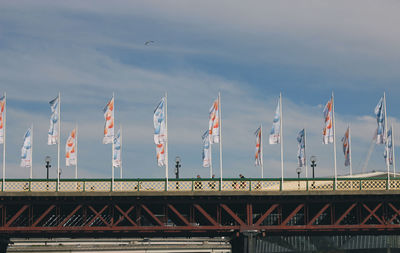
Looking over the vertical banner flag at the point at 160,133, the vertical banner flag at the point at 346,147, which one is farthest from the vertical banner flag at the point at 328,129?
the vertical banner flag at the point at 160,133

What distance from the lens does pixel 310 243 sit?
120688mm

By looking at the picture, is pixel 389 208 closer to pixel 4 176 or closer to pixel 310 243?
pixel 4 176

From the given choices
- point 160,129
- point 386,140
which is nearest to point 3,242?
point 160,129

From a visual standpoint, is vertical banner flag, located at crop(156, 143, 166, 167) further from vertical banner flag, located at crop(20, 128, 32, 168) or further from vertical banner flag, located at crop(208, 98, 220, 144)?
vertical banner flag, located at crop(20, 128, 32, 168)

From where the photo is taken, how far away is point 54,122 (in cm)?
5978

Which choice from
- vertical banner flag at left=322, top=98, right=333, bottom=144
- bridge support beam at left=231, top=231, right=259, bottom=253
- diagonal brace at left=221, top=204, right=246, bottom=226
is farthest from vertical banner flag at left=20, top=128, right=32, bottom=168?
vertical banner flag at left=322, top=98, right=333, bottom=144

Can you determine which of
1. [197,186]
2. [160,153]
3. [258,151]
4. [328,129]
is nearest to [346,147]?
[328,129]

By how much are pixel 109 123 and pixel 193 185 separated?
30.4 ft

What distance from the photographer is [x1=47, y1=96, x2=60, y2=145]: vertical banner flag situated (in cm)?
5906

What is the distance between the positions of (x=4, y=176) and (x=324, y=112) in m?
27.9

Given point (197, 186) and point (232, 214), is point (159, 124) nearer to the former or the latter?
point (197, 186)

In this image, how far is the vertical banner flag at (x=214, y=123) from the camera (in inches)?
2356

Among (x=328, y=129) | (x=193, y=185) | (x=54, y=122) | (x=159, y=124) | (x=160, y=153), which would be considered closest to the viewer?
(x=193, y=185)

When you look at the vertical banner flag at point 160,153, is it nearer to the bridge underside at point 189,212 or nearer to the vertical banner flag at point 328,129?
the bridge underside at point 189,212
